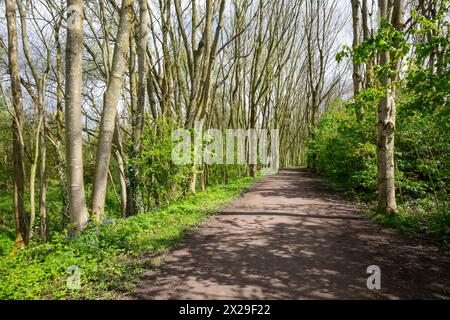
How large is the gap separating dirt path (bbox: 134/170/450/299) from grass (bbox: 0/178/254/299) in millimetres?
314

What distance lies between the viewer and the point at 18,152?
9844 mm

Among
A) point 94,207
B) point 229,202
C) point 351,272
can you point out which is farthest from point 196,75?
point 351,272

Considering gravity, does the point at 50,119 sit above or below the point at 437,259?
above

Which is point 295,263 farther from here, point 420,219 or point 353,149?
point 353,149

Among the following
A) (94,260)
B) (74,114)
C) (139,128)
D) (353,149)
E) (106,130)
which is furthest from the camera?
(353,149)

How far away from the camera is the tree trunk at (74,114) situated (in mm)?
5125

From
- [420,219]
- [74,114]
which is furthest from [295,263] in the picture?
[74,114]

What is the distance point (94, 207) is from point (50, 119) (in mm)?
10191

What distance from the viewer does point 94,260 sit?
426 centimetres

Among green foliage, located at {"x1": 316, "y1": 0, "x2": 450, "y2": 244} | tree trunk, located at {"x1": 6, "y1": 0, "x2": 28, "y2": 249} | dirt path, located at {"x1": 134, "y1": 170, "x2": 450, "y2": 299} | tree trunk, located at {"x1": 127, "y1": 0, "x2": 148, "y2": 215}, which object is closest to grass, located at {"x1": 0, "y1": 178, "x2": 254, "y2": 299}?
dirt path, located at {"x1": 134, "y1": 170, "x2": 450, "y2": 299}

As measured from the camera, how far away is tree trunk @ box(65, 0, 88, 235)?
16.8 ft

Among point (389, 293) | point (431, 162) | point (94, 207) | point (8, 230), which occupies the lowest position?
point (8, 230)

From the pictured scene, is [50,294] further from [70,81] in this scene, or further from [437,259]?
[437,259]

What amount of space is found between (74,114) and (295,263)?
4535mm
